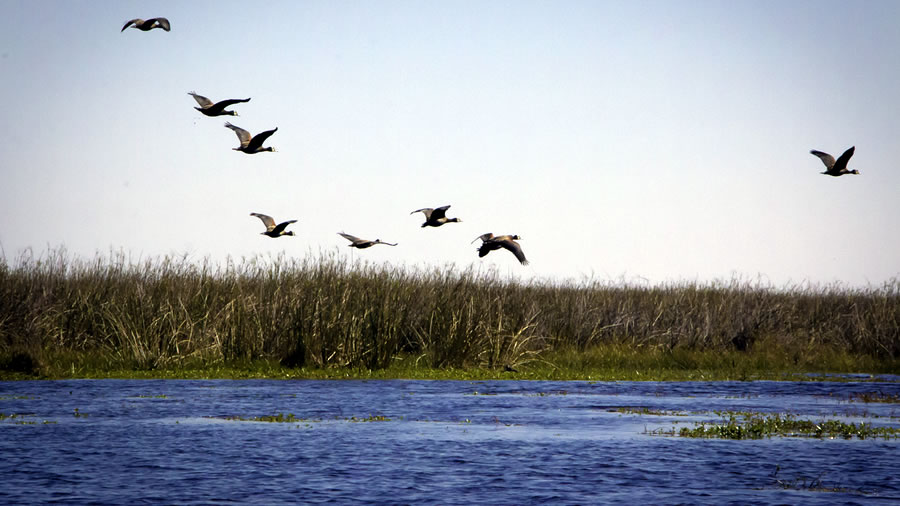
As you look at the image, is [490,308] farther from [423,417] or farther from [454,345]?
[423,417]

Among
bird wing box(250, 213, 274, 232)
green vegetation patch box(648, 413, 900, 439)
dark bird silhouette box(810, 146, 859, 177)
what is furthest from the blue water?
dark bird silhouette box(810, 146, 859, 177)

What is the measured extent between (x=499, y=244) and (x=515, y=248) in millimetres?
417

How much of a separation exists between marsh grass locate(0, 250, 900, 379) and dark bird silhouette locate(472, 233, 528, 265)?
437cm

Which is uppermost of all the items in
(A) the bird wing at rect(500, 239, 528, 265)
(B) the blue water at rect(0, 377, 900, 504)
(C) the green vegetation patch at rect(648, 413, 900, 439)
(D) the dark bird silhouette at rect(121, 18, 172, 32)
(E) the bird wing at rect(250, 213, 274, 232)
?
(D) the dark bird silhouette at rect(121, 18, 172, 32)

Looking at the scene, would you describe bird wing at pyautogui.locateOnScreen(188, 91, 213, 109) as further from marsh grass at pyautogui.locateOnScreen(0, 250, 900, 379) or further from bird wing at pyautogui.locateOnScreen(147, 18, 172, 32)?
A: marsh grass at pyautogui.locateOnScreen(0, 250, 900, 379)

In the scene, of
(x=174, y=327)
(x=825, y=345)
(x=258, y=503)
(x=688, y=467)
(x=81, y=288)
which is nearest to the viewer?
(x=258, y=503)

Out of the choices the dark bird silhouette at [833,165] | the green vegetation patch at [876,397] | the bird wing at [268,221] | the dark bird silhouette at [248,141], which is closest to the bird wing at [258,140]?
the dark bird silhouette at [248,141]

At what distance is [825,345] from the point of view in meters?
29.2

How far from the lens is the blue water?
34.3 ft

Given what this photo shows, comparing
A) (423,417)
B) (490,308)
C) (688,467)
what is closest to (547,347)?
(490,308)

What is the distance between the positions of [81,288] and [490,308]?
1138 cm

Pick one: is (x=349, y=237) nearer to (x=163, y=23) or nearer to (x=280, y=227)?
(x=280, y=227)

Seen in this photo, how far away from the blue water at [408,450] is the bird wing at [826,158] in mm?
4677

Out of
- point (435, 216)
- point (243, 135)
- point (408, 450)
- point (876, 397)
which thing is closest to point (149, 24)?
point (243, 135)
